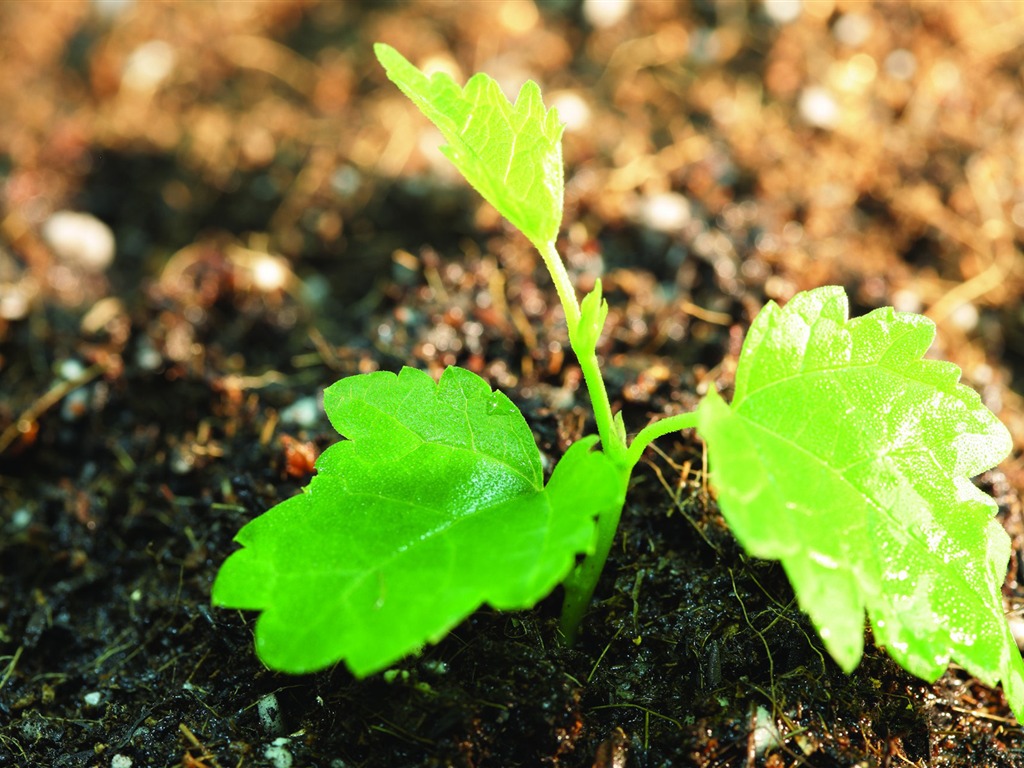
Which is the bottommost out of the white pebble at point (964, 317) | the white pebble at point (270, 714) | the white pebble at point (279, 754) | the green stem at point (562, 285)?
the white pebble at point (270, 714)

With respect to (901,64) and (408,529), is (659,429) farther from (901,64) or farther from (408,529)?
(901,64)

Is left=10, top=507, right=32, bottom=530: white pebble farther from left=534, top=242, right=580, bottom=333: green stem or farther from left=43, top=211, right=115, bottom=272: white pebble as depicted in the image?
left=534, top=242, right=580, bottom=333: green stem

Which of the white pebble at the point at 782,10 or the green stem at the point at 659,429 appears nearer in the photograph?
the green stem at the point at 659,429

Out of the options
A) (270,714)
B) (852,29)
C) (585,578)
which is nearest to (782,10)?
(852,29)

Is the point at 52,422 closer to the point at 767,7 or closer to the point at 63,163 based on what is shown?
the point at 63,163

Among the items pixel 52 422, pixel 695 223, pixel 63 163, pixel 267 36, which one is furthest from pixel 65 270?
pixel 695 223

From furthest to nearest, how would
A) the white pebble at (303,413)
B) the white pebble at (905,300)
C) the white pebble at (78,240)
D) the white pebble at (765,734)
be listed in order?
the white pebble at (78,240), the white pebble at (905,300), the white pebble at (303,413), the white pebble at (765,734)

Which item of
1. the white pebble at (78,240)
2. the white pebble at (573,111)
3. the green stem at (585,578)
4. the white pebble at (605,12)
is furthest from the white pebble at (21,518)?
the white pebble at (605,12)

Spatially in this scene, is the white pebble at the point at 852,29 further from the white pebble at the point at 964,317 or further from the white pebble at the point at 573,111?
the white pebble at the point at 964,317
